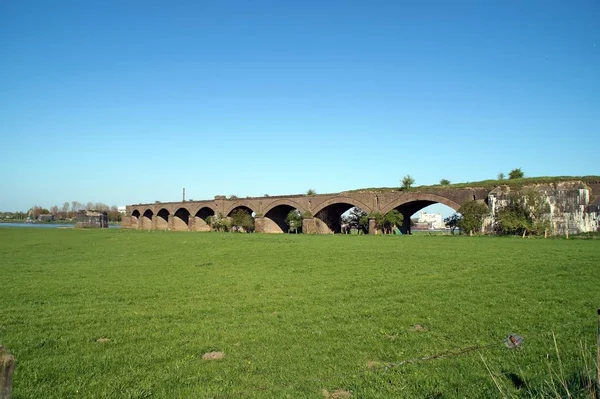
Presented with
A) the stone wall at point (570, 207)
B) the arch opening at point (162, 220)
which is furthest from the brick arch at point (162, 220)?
the stone wall at point (570, 207)

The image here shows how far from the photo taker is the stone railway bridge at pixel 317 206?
40.6m

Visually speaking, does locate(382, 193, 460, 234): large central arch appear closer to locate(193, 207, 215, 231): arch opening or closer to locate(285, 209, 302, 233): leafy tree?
locate(285, 209, 302, 233): leafy tree

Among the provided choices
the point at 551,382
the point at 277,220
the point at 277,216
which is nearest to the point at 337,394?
A: the point at 551,382

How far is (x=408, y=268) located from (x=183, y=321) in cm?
845

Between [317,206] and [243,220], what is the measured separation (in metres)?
12.7

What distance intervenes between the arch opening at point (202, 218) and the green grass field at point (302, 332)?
5903cm

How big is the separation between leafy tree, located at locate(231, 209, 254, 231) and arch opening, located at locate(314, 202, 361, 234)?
37.4 ft

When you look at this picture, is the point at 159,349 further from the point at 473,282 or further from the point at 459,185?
the point at 459,185

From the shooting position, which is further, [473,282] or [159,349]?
[473,282]

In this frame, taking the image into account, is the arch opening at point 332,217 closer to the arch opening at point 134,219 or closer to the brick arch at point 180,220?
the brick arch at point 180,220

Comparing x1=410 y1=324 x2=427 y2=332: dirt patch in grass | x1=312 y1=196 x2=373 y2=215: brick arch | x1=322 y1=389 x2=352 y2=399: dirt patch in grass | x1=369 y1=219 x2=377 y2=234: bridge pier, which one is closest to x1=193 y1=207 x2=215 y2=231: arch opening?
x1=312 y1=196 x2=373 y2=215: brick arch

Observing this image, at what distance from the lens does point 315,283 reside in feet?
37.8

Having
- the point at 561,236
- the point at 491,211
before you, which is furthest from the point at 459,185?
the point at 561,236

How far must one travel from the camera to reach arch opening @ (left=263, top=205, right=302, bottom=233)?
57.8m
